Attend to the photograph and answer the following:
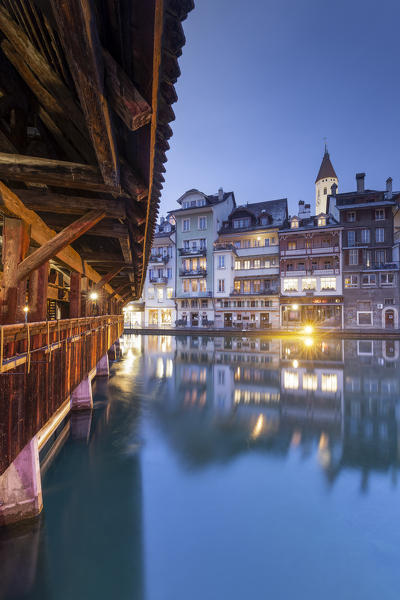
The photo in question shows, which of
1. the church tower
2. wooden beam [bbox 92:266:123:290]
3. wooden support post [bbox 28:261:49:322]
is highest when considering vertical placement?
the church tower

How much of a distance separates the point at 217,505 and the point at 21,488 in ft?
11.3

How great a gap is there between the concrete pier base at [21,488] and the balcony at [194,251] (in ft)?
123

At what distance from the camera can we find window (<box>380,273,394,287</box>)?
34.1m

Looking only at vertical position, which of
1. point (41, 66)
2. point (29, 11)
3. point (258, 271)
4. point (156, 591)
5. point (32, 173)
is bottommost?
point (156, 591)

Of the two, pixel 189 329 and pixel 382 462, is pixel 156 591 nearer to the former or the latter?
pixel 382 462

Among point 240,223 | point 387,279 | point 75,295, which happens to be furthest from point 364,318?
point 75,295

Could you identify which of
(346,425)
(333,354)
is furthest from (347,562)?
(333,354)

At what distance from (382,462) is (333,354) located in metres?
15.1

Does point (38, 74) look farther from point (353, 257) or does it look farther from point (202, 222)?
point (202, 222)

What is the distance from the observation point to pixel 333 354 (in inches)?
817

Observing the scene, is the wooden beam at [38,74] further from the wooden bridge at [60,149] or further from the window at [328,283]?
the window at [328,283]

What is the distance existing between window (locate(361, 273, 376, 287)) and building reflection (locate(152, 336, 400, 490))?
61.7 ft

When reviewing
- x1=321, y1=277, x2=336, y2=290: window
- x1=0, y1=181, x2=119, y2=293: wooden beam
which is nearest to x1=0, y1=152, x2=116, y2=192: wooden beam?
x1=0, y1=181, x2=119, y2=293: wooden beam

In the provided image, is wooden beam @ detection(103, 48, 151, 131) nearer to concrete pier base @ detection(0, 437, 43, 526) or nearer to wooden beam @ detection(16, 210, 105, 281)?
wooden beam @ detection(16, 210, 105, 281)
